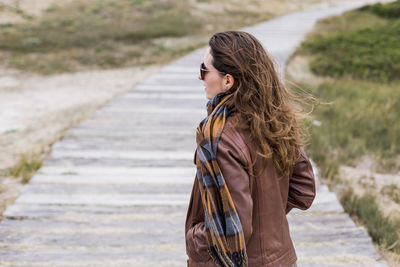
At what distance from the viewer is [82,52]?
1489 cm

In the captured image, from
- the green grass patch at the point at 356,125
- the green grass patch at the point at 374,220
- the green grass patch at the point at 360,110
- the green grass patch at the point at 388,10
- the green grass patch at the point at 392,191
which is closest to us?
the green grass patch at the point at 374,220

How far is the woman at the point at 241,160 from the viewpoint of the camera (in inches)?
55.1

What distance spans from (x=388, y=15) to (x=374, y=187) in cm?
1577

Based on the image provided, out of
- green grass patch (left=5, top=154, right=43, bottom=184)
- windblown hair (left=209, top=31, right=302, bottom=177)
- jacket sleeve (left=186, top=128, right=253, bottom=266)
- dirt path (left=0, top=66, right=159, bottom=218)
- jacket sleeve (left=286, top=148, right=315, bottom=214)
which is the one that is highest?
windblown hair (left=209, top=31, right=302, bottom=177)

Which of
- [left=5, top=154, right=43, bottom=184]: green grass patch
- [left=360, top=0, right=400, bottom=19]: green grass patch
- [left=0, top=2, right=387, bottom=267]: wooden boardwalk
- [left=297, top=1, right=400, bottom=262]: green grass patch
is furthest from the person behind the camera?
[left=360, top=0, right=400, bottom=19]: green grass patch

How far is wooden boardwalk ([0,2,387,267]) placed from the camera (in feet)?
9.68

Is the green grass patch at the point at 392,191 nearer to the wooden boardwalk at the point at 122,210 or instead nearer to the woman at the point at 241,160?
the wooden boardwalk at the point at 122,210

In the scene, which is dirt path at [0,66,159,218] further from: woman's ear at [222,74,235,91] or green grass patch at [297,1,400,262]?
green grass patch at [297,1,400,262]

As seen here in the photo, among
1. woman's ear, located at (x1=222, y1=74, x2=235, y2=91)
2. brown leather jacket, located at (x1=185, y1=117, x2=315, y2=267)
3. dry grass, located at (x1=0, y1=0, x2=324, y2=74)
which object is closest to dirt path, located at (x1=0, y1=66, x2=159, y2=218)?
dry grass, located at (x1=0, y1=0, x2=324, y2=74)

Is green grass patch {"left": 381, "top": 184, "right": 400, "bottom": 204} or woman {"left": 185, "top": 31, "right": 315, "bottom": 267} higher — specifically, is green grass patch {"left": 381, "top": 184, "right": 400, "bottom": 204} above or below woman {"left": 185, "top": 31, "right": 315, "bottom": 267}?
below

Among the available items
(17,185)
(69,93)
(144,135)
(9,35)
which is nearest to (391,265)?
(144,135)

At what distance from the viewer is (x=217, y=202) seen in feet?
4.69

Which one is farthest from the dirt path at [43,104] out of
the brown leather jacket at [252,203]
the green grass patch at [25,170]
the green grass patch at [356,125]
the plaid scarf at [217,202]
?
the green grass patch at [356,125]

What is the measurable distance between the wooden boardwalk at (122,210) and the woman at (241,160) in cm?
146
